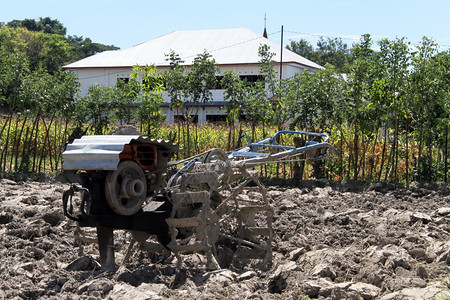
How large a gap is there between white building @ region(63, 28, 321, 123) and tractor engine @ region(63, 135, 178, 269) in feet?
77.1

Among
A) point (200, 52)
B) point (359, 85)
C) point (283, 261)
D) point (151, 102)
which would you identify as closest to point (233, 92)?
point (151, 102)

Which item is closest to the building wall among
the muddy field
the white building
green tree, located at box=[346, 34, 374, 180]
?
the white building

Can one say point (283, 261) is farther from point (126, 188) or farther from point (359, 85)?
point (359, 85)

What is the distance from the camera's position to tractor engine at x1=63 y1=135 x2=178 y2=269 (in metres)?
7.08

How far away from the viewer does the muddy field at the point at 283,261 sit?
668 cm

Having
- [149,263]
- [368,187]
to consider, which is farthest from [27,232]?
[368,187]

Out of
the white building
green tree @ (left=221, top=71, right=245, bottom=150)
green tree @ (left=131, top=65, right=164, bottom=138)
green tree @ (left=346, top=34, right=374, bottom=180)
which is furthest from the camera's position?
the white building

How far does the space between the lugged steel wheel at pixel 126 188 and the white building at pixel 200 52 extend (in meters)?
23.8

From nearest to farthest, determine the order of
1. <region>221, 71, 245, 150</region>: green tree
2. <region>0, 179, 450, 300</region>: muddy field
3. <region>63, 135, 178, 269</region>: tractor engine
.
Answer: <region>0, 179, 450, 300</region>: muddy field < <region>63, 135, 178, 269</region>: tractor engine < <region>221, 71, 245, 150</region>: green tree

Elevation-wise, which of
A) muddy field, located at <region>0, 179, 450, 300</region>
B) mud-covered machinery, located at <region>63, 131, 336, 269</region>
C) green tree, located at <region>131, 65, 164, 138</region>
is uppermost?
green tree, located at <region>131, 65, 164, 138</region>

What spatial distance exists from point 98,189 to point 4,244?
2426 millimetres

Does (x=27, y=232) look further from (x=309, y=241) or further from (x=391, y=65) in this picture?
(x=391, y=65)

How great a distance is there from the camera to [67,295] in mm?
6676

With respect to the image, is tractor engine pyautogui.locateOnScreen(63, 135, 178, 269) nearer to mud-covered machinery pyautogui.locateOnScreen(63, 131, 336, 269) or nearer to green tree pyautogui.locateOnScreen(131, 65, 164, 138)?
mud-covered machinery pyautogui.locateOnScreen(63, 131, 336, 269)
